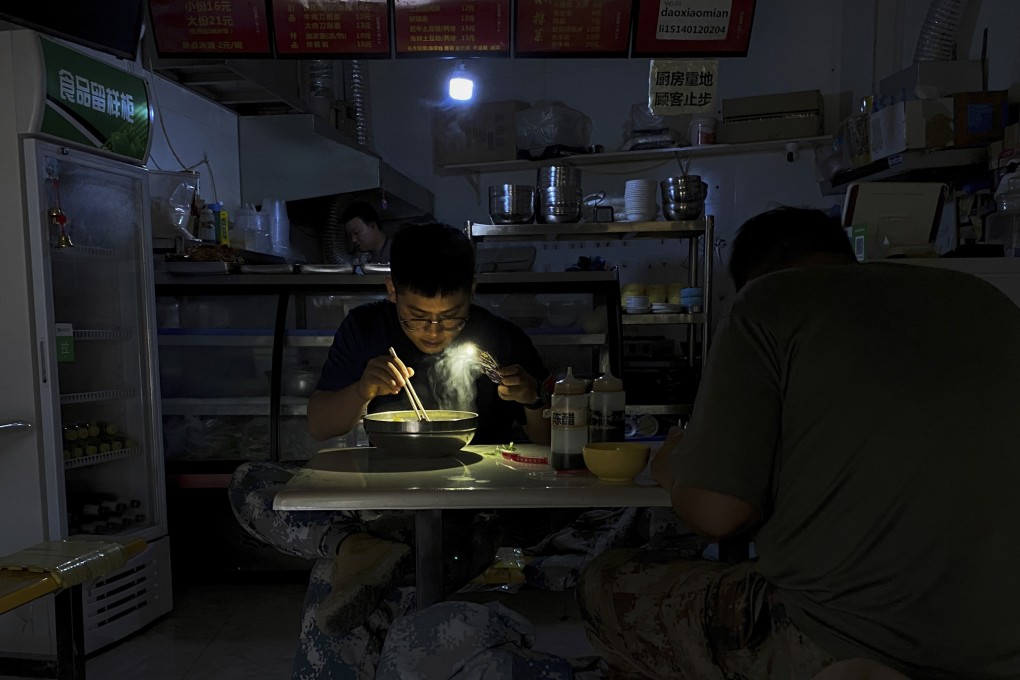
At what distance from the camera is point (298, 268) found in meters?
3.83

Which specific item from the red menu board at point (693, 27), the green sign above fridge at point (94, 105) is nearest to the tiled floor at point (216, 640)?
the green sign above fridge at point (94, 105)

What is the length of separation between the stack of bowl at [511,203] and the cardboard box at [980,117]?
7.94 feet

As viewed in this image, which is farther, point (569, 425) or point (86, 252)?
point (86, 252)

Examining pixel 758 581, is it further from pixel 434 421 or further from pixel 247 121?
pixel 247 121

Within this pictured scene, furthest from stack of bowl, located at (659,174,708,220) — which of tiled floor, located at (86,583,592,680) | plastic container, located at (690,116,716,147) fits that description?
tiled floor, located at (86,583,592,680)

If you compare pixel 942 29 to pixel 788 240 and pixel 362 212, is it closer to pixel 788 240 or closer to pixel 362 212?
pixel 788 240

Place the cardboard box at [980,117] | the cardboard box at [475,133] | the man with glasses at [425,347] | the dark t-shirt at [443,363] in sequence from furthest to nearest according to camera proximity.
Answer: the cardboard box at [475,133], the cardboard box at [980,117], the dark t-shirt at [443,363], the man with glasses at [425,347]

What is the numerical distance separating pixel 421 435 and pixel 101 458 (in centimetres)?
211

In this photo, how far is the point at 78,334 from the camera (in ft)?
10.2

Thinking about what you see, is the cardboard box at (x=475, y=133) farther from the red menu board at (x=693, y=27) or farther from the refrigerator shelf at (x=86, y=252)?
the refrigerator shelf at (x=86, y=252)

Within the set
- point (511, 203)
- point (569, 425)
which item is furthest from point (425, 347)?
point (511, 203)

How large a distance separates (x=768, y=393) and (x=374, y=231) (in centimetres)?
452

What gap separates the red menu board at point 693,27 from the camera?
3.81 m

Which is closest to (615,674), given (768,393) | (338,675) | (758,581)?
(758,581)
